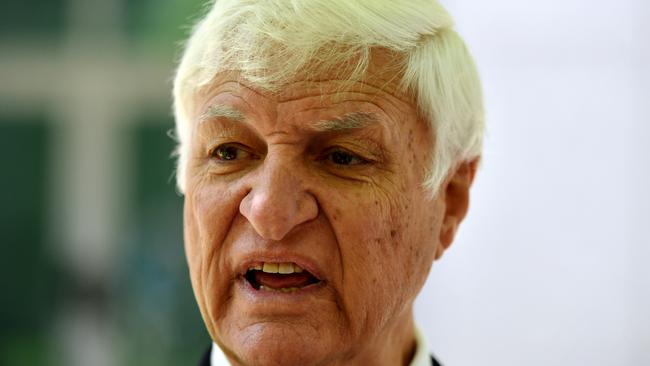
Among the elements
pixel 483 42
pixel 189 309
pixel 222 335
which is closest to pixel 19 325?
pixel 189 309

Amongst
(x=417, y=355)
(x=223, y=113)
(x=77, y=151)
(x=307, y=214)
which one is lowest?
(x=77, y=151)

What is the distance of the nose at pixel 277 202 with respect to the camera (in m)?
2.17

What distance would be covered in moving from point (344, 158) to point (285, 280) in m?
0.33

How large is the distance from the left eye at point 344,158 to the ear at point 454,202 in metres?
0.37

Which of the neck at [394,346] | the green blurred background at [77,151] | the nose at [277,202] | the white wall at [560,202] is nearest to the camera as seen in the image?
the nose at [277,202]

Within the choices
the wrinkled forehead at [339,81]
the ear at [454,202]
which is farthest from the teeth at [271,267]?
the ear at [454,202]

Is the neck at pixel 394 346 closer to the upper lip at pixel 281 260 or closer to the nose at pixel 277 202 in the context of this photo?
the upper lip at pixel 281 260

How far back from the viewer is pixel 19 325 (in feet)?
38.8

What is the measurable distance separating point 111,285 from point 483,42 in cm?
560

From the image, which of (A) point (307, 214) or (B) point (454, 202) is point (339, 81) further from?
(B) point (454, 202)

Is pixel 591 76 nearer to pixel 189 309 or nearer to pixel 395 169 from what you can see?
pixel 189 309

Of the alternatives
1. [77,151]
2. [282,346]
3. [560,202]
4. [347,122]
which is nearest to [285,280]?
[282,346]

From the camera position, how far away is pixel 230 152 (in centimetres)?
237

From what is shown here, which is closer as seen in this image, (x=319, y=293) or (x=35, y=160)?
(x=319, y=293)
